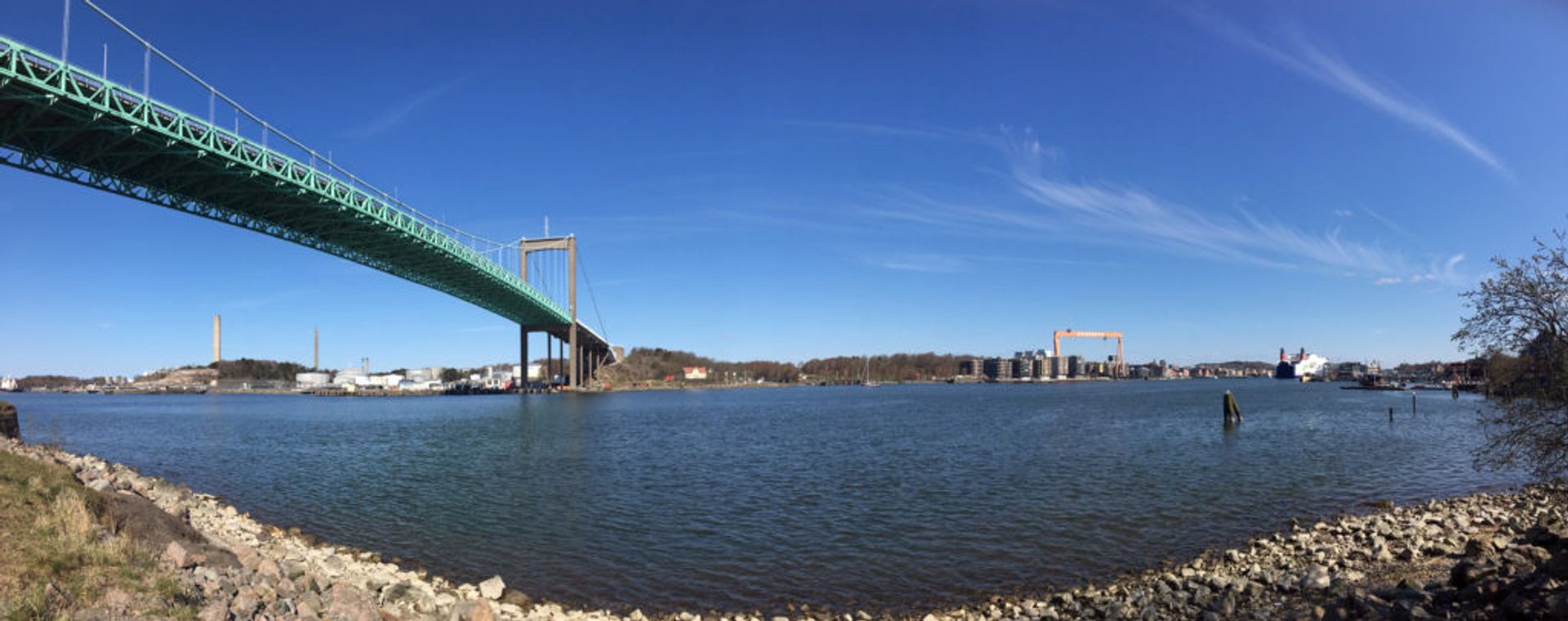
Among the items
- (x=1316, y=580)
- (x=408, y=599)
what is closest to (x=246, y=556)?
(x=408, y=599)

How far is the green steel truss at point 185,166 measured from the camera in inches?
1106

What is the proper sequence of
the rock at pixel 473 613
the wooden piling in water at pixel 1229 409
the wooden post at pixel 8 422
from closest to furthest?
the rock at pixel 473 613
the wooden post at pixel 8 422
the wooden piling in water at pixel 1229 409

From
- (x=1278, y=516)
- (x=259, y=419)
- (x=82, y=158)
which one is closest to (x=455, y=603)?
(x=1278, y=516)

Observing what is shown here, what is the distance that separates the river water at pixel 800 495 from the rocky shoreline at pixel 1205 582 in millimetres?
1040

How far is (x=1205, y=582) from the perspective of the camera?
400 inches

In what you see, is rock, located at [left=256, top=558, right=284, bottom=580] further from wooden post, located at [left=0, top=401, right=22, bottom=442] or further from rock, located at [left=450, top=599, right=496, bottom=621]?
wooden post, located at [left=0, top=401, right=22, bottom=442]

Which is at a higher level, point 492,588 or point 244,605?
point 244,605

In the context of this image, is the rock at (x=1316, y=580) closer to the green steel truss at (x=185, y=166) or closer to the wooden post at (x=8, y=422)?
the wooden post at (x=8, y=422)

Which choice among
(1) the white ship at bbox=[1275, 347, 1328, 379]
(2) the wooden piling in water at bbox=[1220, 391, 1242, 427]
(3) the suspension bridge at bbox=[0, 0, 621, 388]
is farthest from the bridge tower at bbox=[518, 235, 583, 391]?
(1) the white ship at bbox=[1275, 347, 1328, 379]

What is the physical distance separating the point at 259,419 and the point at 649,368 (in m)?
89.8

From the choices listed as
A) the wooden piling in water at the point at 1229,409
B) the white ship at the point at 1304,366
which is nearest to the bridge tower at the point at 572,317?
the wooden piling in water at the point at 1229,409

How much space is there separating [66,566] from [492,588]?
5.06 meters

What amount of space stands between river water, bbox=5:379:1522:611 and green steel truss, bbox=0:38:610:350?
13.4 meters

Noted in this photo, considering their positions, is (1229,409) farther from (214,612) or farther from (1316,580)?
(214,612)
